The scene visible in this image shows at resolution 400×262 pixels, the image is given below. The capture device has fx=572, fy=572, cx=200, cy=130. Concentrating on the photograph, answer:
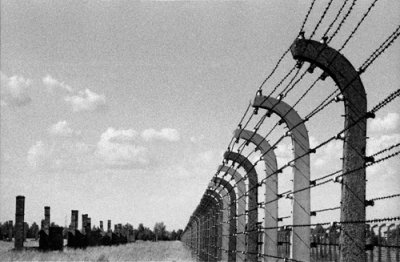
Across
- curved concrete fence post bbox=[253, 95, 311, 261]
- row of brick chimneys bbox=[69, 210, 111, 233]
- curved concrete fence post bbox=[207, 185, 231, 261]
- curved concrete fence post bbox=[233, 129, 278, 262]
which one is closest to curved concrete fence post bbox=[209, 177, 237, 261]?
curved concrete fence post bbox=[207, 185, 231, 261]

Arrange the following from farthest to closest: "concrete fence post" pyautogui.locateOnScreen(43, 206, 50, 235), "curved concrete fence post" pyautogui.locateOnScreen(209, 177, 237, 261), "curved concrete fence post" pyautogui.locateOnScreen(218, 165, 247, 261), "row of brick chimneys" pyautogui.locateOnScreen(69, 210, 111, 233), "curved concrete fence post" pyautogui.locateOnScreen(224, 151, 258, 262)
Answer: "row of brick chimneys" pyautogui.locateOnScreen(69, 210, 111, 233), "concrete fence post" pyautogui.locateOnScreen(43, 206, 50, 235), "curved concrete fence post" pyautogui.locateOnScreen(209, 177, 237, 261), "curved concrete fence post" pyautogui.locateOnScreen(218, 165, 247, 261), "curved concrete fence post" pyautogui.locateOnScreen(224, 151, 258, 262)

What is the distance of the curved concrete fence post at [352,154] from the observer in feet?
9.05

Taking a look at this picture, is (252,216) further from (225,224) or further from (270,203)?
(225,224)

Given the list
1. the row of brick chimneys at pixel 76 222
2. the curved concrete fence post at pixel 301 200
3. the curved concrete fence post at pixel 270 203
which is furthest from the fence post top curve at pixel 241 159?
the row of brick chimneys at pixel 76 222

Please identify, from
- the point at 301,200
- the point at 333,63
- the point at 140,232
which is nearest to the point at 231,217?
the point at 301,200

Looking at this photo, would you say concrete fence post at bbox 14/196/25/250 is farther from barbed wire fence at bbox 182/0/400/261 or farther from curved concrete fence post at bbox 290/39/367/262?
curved concrete fence post at bbox 290/39/367/262

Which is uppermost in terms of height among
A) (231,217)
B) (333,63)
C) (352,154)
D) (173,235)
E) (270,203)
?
(333,63)

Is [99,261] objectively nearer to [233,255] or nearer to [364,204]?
[233,255]

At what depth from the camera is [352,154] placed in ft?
9.20

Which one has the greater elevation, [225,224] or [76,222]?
[225,224]

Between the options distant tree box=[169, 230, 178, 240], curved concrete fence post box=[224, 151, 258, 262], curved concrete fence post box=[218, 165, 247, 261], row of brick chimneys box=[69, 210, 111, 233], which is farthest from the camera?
distant tree box=[169, 230, 178, 240]

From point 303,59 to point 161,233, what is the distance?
106996 millimetres

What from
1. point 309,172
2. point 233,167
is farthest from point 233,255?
point 309,172

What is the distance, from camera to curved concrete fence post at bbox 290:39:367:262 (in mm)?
2758
